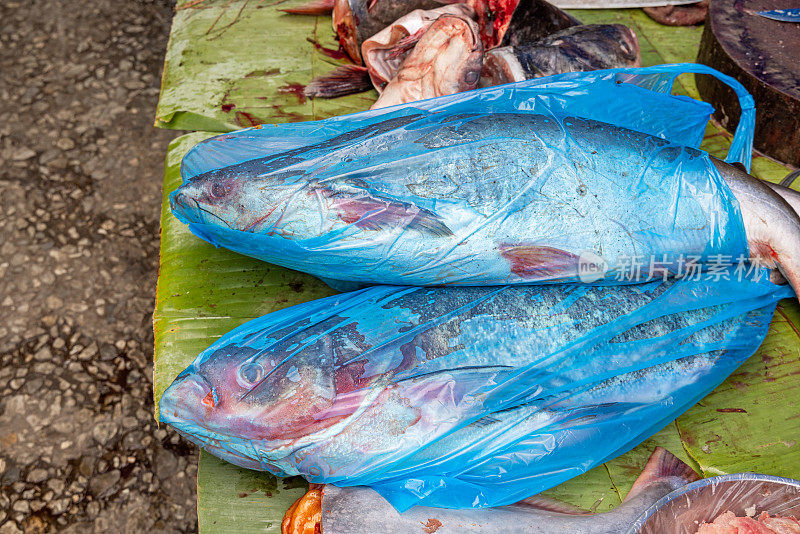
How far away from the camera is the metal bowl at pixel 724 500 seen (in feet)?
5.55

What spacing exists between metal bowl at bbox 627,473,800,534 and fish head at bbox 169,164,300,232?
1.38m

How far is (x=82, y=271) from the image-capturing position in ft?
12.0

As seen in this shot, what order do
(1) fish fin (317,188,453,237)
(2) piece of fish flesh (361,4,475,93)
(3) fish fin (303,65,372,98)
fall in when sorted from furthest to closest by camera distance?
1. (3) fish fin (303,65,372,98)
2. (2) piece of fish flesh (361,4,475,93)
3. (1) fish fin (317,188,453,237)

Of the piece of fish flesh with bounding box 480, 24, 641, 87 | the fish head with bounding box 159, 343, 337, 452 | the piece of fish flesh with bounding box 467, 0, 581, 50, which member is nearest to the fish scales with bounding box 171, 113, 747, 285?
the fish head with bounding box 159, 343, 337, 452

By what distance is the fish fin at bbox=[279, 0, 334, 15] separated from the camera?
3711 millimetres

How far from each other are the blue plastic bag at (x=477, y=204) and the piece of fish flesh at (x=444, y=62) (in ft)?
2.02

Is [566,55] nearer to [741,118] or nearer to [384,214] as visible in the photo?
[741,118]

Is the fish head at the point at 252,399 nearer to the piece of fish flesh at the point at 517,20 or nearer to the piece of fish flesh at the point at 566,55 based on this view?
the piece of fish flesh at the point at 566,55

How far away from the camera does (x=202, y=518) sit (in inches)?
78.4

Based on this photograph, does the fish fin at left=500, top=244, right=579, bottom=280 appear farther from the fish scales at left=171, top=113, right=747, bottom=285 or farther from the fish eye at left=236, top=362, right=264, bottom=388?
the fish eye at left=236, top=362, right=264, bottom=388

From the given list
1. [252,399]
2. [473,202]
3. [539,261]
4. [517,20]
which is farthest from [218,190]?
[517,20]

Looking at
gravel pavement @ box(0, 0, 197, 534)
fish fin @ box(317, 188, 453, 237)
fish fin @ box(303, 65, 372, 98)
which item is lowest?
gravel pavement @ box(0, 0, 197, 534)

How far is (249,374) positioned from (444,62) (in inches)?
64.5

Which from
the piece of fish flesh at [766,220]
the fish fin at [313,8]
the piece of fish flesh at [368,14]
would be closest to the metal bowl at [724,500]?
the piece of fish flesh at [766,220]
